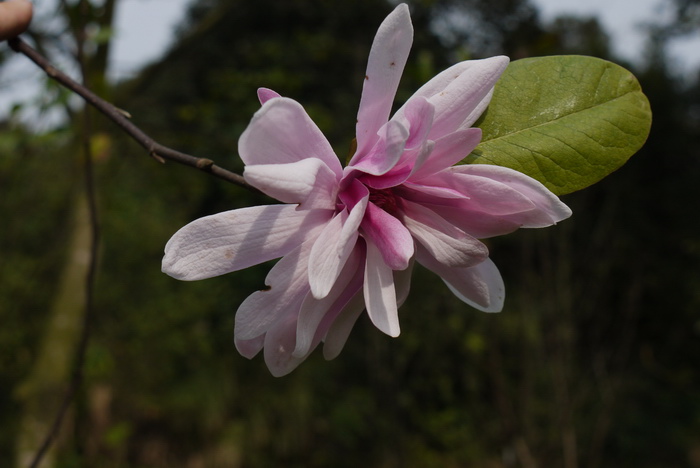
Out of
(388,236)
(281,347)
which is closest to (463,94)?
(388,236)

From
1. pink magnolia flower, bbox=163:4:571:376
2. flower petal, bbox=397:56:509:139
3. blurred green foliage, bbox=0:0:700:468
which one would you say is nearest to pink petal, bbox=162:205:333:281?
pink magnolia flower, bbox=163:4:571:376

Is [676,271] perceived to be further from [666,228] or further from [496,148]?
[496,148]

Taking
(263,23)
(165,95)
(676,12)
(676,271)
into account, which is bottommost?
(676,271)

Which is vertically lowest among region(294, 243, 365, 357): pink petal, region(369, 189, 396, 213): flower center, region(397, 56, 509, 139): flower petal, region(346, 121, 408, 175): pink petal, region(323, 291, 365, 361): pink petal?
region(323, 291, 365, 361): pink petal

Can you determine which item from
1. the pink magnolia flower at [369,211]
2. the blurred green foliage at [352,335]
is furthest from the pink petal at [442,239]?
the blurred green foliage at [352,335]

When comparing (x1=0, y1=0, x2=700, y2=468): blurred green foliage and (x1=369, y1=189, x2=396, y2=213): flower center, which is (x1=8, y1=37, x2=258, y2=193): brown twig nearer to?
(x1=369, y1=189, x2=396, y2=213): flower center

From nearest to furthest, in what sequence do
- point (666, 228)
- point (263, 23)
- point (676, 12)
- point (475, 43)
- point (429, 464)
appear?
point (475, 43) < point (429, 464) < point (263, 23) < point (676, 12) < point (666, 228)

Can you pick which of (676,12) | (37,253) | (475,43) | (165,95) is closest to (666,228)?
(676,12)
